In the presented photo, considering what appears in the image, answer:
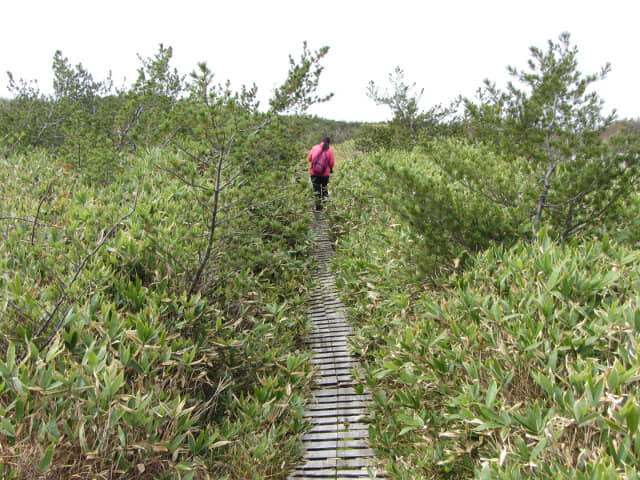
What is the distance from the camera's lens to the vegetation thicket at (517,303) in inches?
115

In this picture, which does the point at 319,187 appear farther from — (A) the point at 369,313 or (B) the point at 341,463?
(B) the point at 341,463

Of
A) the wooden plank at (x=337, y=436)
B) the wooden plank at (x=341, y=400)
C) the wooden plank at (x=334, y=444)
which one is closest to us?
the wooden plank at (x=334, y=444)

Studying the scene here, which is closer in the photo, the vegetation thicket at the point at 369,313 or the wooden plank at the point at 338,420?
the vegetation thicket at the point at 369,313

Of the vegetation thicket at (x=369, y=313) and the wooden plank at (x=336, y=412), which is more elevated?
the vegetation thicket at (x=369, y=313)

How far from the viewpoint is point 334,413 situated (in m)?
4.71

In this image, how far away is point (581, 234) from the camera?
5258mm

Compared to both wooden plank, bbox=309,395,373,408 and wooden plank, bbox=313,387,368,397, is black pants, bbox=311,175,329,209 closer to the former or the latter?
wooden plank, bbox=313,387,368,397

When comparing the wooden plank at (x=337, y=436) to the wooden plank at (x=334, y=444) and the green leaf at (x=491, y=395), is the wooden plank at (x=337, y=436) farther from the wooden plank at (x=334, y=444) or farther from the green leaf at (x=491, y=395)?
the green leaf at (x=491, y=395)

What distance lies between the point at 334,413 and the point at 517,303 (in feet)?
7.23

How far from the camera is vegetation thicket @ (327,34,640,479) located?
2.92 m

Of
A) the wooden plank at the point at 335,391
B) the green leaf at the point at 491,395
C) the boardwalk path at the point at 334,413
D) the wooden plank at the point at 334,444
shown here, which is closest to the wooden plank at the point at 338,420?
the boardwalk path at the point at 334,413

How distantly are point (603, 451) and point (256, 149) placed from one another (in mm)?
3821

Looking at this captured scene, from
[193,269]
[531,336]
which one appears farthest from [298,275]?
[531,336]

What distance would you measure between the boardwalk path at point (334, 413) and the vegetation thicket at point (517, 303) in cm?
21
